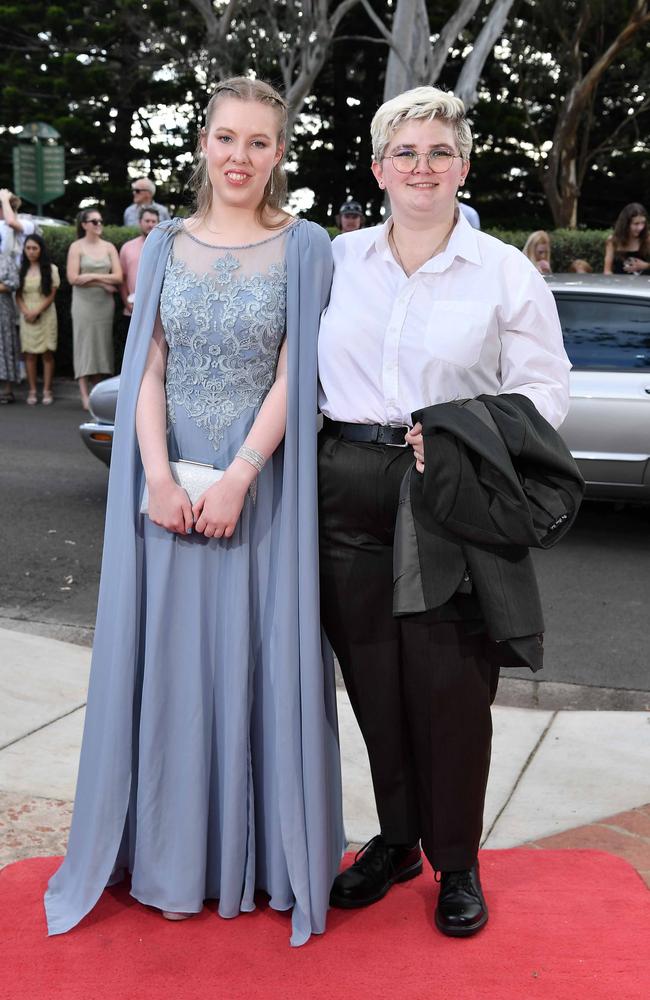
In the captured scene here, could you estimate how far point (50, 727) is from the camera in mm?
4289

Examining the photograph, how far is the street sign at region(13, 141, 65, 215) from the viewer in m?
19.2

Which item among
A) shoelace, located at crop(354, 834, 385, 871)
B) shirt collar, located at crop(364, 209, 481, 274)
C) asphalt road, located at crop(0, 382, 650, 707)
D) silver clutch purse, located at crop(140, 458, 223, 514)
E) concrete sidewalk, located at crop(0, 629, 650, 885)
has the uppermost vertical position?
shirt collar, located at crop(364, 209, 481, 274)

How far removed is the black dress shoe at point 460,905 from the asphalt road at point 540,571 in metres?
2.01

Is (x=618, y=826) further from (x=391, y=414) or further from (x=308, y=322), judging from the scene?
(x=308, y=322)

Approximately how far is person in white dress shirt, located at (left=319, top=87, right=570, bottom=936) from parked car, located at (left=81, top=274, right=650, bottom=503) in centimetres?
438

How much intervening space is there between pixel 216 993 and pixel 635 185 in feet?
103

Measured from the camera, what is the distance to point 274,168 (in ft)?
9.53

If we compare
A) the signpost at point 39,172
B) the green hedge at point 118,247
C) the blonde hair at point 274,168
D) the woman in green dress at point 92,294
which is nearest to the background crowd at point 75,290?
the woman in green dress at point 92,294

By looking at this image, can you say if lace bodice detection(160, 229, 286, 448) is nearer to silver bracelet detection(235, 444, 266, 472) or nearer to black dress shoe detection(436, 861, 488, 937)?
silver bracelet detection(235, 444, 266, 472)

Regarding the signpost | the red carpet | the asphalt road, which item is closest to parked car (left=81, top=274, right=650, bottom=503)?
the asphalt road

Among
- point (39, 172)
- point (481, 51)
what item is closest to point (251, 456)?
point (481, 51)

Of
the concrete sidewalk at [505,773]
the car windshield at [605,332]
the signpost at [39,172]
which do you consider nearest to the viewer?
the concrete sidewalk at [505,773]

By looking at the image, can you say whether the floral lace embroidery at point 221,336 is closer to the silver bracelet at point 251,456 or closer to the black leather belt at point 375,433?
the silver bracelet at point 251,456

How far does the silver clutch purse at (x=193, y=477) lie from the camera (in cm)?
286
